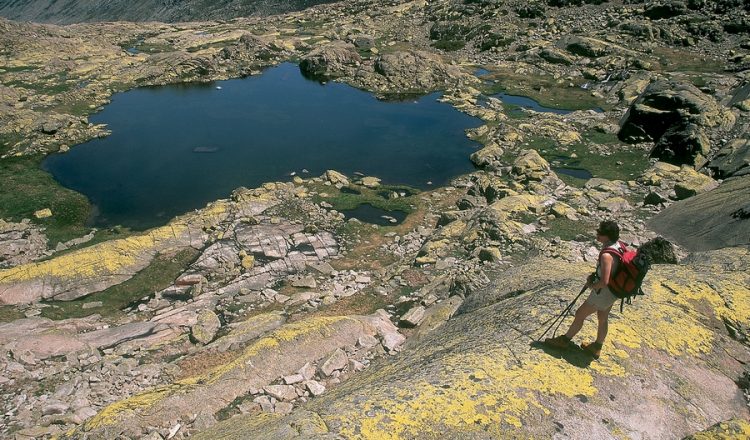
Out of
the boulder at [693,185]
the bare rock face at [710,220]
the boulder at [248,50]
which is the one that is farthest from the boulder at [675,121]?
the boulder at [248,50]

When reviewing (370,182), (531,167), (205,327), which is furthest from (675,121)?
(205,327)

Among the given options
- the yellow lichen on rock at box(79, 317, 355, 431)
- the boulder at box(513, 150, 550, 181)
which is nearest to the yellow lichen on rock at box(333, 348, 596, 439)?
the yellow lichen on rock at box(79, 317, 355, 431)

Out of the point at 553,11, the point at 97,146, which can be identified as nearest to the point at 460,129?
the point at 97,146

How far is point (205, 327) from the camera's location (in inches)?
974

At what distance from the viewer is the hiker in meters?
10.2

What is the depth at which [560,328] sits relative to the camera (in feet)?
39.8

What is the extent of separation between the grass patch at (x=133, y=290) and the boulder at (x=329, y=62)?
61.8 meters

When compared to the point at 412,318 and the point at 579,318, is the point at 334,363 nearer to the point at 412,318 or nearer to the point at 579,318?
the point at 412,318

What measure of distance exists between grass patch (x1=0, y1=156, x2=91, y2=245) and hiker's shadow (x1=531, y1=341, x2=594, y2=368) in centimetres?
3932

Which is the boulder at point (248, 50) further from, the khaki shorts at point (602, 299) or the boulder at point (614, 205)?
the khaki shorts at point (602, 299)

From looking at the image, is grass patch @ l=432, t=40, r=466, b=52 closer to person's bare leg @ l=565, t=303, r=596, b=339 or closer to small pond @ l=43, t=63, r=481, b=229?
small pond @ l=43, t=63, r=481, b=229

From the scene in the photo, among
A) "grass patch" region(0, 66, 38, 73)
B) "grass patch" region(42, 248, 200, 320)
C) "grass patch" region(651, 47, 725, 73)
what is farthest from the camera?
"grass patch" region(0, 66, 38, 73)

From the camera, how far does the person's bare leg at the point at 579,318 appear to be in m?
10.7

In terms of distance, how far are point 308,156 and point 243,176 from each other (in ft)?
29.9
